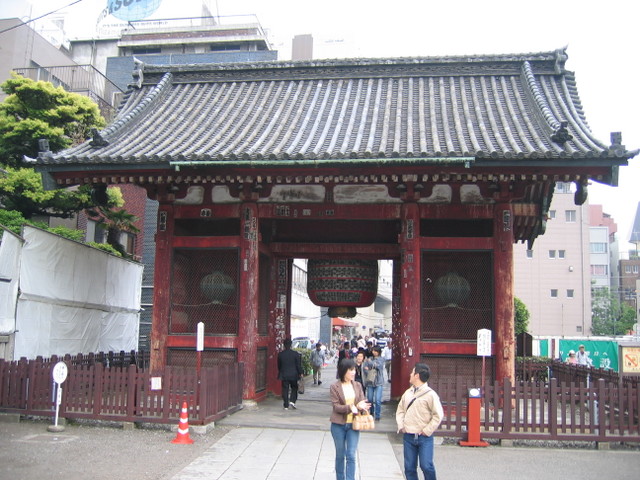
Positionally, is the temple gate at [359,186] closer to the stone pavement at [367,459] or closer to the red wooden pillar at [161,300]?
the red wooden pillar at [161,300]

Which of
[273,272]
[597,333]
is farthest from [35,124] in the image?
[597,333]

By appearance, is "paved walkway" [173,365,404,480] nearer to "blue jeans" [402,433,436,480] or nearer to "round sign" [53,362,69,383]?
"blue jeans" [402,433,436,480]

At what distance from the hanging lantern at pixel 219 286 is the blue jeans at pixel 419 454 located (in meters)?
7.65

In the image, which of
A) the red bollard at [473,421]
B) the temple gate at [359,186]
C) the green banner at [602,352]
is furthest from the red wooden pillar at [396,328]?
the green banner at [602,352]

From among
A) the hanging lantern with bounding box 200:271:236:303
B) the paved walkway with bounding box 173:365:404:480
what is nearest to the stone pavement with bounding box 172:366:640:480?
the paved walkway with bounding box 173:365:404:480

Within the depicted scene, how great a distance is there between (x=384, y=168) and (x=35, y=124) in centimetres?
1103

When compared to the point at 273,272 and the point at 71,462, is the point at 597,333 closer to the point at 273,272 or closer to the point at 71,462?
the point at 273,272

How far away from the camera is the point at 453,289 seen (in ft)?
44.3

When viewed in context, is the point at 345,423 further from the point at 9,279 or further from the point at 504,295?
the point at 9,279

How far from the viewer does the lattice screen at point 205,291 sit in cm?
1407

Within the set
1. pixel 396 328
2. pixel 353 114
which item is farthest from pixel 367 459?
pixel 353 114

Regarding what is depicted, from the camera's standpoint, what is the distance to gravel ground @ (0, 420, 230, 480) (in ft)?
26.9

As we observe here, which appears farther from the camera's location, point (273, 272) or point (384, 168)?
point (273, 272)

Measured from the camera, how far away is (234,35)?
50531 mm
